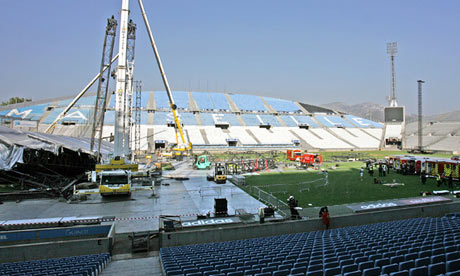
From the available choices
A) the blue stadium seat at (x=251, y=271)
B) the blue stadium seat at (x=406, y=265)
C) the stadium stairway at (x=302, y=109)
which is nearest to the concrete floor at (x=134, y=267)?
the blue stadium seat at (x=251, y=271)

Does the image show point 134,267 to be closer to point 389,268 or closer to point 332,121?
point 389,268

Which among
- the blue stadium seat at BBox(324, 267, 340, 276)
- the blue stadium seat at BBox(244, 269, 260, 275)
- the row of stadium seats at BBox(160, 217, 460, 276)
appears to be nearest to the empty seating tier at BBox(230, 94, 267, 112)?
the row of stadium seats at BBox(160, 217, 460, 276)

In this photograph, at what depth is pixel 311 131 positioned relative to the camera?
266 feet

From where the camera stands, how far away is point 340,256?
6773 mm

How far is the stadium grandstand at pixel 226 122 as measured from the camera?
224 feet

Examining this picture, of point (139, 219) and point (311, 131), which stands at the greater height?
point (311, 131)

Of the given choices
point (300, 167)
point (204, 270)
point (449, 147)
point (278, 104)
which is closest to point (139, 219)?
point (204, 270)

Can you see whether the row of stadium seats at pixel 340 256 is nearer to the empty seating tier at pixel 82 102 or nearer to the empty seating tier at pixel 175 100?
the empty seating tier at pixel 175 100

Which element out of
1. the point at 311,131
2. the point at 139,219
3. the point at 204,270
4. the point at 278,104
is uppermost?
the point at 278,104

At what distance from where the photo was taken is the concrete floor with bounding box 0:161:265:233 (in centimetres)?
1646

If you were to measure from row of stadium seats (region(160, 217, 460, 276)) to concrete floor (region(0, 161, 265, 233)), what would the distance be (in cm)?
622

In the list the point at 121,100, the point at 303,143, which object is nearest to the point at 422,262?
the point at 121,100

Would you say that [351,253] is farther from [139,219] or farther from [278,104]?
[278,104]

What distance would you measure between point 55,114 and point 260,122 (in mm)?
53328
